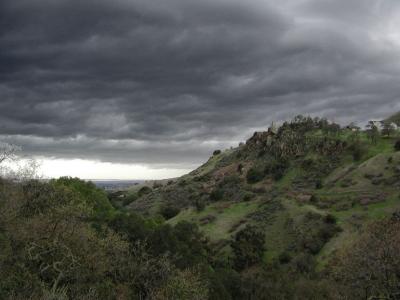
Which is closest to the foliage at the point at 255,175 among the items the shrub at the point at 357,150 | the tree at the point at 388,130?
the shrub at the point at 357,150

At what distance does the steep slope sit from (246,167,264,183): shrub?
25 cm

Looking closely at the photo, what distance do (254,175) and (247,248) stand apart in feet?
164

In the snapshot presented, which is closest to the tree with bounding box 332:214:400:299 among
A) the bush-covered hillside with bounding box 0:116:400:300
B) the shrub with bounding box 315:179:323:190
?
the bush-covered hillside with bounding box 0:116:400:300

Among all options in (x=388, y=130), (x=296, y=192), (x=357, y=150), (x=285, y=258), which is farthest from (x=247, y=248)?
(x=388, y=130)

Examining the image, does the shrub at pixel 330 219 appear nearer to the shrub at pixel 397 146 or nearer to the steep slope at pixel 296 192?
the steep slope at pixel 296 192

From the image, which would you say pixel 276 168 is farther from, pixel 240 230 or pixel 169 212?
pixel 240 230

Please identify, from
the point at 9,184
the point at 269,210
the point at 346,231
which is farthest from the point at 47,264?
the point at 269,210

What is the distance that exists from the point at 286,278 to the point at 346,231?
2194 cm

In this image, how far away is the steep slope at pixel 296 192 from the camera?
246 ft

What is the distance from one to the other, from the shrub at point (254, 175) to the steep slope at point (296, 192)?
0.82 feet

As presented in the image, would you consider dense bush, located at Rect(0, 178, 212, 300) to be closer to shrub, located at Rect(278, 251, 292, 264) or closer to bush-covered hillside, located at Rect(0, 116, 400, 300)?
bush-covered hillside, located at Rect(0, 116, 400, 300)

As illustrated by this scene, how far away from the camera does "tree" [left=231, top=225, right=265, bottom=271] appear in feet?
227

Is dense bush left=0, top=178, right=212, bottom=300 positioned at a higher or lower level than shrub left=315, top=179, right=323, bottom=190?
lower

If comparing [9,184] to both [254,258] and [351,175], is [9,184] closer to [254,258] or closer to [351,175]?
[254,258]
